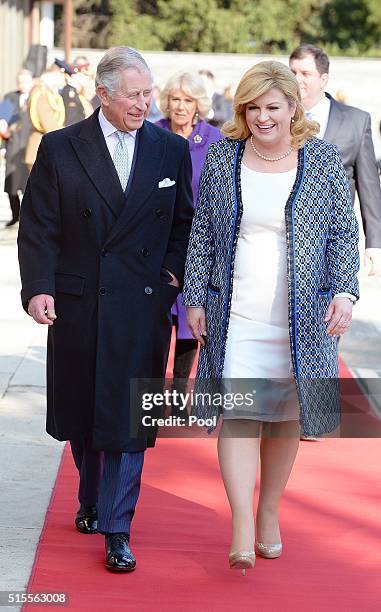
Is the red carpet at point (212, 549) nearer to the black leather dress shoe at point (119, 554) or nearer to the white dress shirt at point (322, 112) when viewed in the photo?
the black leather dress shoe at point (119, 554)

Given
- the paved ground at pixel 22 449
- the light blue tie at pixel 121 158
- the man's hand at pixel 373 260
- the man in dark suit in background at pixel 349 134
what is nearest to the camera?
the light blue tie at pixel 121 158

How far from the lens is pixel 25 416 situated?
23.7ft

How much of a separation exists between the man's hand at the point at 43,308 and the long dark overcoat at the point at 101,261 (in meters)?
0.02

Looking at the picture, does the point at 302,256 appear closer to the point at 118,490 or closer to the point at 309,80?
the point at 118,490

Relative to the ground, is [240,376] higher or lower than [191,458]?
higher

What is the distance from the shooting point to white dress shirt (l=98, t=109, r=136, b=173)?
489cm

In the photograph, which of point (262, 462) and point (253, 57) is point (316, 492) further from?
point (253, 57)

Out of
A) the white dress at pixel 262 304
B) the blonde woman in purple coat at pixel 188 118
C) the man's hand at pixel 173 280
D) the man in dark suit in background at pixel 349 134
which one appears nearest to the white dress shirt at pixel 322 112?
the man in dark suit in background at pixel 349 134

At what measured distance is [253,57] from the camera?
41688mm

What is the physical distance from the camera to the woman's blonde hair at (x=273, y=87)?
4562 millimetres

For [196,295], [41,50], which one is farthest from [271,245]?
[41,50]

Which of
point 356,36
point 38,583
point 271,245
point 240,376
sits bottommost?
point 356,36

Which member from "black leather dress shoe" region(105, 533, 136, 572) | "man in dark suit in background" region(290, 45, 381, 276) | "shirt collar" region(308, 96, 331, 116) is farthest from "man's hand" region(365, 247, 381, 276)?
"black leather dress shoe" region(105, 533, 136, 572)

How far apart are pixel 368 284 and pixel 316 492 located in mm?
7218
